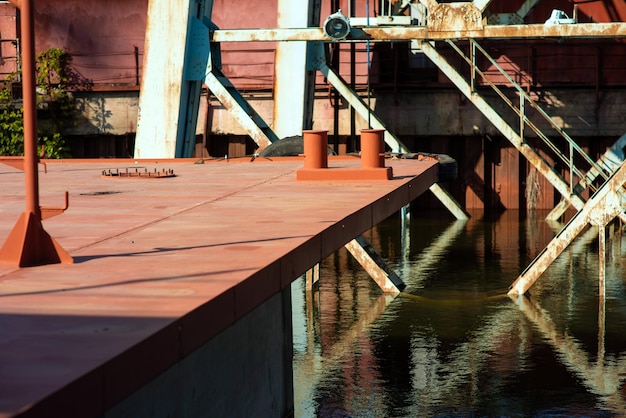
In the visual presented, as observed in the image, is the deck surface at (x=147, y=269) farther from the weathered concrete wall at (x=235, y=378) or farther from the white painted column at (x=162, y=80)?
the white painted column at (x=162, y=80)

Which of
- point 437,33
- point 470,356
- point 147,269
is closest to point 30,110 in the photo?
point 147,269

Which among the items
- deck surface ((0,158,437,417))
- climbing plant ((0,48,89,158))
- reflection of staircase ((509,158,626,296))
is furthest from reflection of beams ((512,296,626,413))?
climbing plant ((0,48,89,158))

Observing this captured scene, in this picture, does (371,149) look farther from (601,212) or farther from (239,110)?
(239,110)

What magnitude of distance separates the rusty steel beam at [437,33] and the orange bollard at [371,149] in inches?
213

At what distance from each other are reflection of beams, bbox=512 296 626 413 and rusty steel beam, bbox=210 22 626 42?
4.82 m

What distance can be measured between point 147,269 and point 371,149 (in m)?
6.80

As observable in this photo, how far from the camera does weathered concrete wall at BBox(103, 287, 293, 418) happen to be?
22.9ft

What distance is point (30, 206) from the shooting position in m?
7.37

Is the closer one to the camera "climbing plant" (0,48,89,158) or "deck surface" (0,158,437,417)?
"deck surface" (0,158,437,417)

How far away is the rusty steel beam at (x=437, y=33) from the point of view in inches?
715

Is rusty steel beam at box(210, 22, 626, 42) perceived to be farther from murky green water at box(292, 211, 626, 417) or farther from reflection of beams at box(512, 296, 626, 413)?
reflection of beams at box(512, 296, 626, 413)

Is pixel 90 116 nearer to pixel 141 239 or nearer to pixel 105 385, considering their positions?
pixel 141 239

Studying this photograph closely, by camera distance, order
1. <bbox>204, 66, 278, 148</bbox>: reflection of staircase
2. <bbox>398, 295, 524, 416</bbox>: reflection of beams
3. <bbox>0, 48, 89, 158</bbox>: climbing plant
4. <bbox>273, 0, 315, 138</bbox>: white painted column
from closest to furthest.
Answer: <bbox>398, 295, 524, 416</bbox>: reflection of beams, <bbox>204, 66, 278, 148</bbox>: reflection of staircase, <bbox>273, 0, 315, 138</bbox>: white painted column, <bbox>0, 48, 89, 158</bbox>: climbing plant

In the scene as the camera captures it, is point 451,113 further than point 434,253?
Yes
